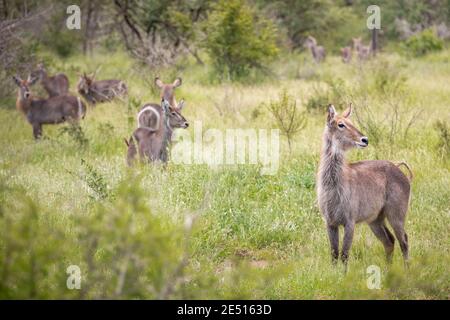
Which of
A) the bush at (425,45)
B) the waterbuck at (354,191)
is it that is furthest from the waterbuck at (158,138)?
the bush at (425,45)

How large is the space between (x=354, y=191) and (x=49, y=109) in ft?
23.1

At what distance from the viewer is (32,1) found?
18.3m

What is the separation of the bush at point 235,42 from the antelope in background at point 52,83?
3.52 metres

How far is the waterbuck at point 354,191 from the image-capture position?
529cm

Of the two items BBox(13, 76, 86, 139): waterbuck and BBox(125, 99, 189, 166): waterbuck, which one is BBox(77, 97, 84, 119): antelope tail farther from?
BBox(125, 99, 189, 166): waterbuck

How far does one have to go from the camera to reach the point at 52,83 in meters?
14.1

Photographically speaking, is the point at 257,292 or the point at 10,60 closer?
the point at 257,292

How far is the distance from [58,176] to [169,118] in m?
1.66

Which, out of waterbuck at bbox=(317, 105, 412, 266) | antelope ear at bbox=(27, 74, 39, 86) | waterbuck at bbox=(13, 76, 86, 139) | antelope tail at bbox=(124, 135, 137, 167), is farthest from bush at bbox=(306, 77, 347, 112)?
waterbuck at bbox=(317, 105, 412, 266)

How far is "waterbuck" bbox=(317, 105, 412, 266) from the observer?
5289 millimetres

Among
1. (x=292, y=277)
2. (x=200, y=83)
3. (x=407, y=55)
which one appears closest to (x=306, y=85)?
(x=200, y=83)

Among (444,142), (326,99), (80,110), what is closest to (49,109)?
(80,110)

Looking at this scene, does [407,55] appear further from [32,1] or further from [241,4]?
[32,1]

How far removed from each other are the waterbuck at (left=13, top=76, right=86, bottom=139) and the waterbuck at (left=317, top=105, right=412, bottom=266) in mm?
6278
